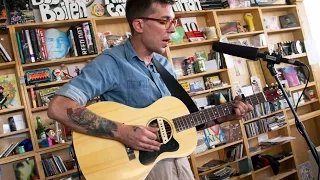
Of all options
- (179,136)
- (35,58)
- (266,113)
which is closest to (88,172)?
(179,136)

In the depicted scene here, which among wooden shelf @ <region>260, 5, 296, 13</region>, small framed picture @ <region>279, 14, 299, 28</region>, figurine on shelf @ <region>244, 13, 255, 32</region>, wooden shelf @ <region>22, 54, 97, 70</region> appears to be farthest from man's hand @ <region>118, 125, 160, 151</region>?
small framed picture @ <region>279, 14, 299, 28</region>

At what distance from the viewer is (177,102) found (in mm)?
1590

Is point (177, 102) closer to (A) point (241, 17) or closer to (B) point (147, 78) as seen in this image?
(B) point (147, 78)

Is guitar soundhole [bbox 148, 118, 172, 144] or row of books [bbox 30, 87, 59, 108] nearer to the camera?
guitar soundhole [bbox 148, 118, 172, 144]

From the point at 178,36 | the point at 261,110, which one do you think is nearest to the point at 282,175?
the point at 261,110

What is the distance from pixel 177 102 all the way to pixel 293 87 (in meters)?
2.75

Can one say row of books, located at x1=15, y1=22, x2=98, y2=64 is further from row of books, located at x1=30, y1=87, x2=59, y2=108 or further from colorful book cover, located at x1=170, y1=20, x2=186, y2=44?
colorful book cover, located at x1=170, y1=20, x2=186, y2=44

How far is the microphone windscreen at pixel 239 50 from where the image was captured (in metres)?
1.31

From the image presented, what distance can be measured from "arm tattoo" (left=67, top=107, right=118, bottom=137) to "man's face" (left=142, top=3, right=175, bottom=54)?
0.45m

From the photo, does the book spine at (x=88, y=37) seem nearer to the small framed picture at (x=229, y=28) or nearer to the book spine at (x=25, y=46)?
the book spine at (x=25, y=46)

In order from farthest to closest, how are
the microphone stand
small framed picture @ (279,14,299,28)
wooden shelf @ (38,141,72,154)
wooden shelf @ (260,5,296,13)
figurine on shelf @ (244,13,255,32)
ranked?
small framed picture @ (279,14,299,28), wooden shelf @ (260,5,296,13), figurine on shelf @ (244,13,255,32), wooden shelf @ (38,141,72,154), the microphone stand

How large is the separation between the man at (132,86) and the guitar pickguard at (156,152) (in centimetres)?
4

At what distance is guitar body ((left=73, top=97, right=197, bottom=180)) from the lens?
131 cm

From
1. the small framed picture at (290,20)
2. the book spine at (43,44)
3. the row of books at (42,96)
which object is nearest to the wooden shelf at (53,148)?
the row of books at (42,96)
